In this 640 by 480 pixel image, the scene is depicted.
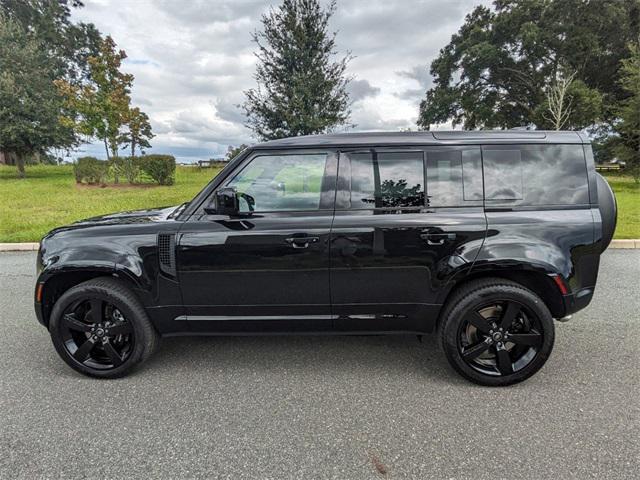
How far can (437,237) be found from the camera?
2.62m

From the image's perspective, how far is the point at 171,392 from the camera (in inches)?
105

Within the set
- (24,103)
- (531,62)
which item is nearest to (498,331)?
(24,103)

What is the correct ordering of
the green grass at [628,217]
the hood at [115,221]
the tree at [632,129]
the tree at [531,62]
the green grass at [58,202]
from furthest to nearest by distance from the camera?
the tree at [531,62] < the tree at [632,129] < the green grass at [58,202] < the green grass at [628,217] < the hood at [115,221]

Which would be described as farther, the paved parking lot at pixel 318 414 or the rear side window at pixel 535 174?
the rear side window at pixel 535 174

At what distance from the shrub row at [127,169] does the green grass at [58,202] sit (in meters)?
0.70

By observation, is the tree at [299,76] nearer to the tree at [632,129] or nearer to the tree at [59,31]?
the tree at [632,129]

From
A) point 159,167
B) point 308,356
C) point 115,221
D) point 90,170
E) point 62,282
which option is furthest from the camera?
point 159,167

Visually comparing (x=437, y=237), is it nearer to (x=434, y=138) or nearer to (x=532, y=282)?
(x=434, y=138)

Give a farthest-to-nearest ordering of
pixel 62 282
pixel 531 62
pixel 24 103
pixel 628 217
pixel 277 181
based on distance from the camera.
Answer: pixel 531 62 → pixel 24 103 → pixel 628 217 → pixel 62 282 → pixel 277 181

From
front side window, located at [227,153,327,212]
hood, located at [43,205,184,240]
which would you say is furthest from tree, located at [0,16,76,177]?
front side window, located at [227,153,327,212]

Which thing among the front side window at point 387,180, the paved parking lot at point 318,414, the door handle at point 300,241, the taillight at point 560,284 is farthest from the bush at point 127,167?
the taillight at point 560,284

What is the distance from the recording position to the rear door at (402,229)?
2623 millimetres

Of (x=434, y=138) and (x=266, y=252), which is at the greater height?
(x=434, y=138)

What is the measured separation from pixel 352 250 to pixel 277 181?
772 mm
